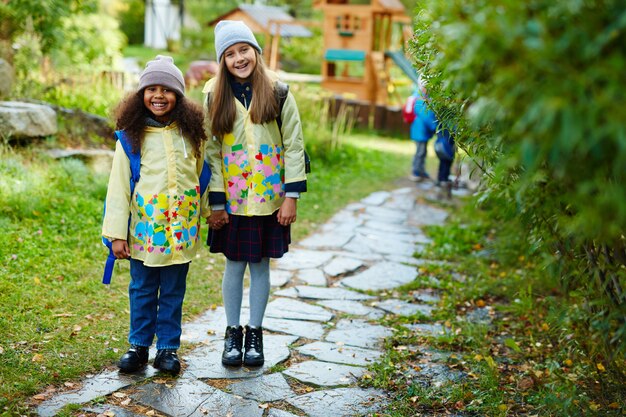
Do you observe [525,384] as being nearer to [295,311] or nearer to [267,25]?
[295,311]

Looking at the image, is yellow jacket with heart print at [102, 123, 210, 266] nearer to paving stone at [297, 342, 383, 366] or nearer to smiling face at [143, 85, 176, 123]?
smiling face at [143, 85, 176, 123]

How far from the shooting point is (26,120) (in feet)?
21.5

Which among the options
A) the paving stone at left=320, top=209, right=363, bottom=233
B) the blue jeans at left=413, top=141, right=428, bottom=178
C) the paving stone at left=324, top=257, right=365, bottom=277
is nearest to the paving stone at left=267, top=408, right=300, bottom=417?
the paving stone at left=324, top=257, right=365, bottom=277

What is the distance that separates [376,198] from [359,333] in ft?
13.9

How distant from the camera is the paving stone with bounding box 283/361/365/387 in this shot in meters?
3.60

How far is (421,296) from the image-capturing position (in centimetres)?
514

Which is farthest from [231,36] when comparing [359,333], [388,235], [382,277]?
[388,235]

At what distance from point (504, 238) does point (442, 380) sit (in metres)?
2.79

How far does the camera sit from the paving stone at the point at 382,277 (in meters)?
5.34

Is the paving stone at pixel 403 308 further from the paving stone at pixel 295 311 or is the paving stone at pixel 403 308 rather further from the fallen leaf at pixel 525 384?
the fallen leaf at pixel 525 384

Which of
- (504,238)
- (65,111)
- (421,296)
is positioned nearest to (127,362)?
(421,296)

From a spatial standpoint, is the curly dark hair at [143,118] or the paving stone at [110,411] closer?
the paving stone at [110,411]

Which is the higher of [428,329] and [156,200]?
[156,200]

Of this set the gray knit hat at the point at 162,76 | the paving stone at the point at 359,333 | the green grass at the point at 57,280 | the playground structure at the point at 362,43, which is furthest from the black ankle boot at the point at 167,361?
the playground structure at the point at 362,43
